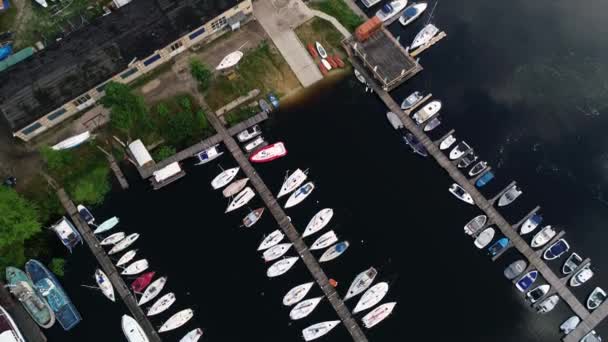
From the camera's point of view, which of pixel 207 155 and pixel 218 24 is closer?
pixel 207 155

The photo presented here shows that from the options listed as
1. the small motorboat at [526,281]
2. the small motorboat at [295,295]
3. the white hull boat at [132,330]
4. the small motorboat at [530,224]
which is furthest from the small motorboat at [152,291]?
the small motorboat at [530,224]

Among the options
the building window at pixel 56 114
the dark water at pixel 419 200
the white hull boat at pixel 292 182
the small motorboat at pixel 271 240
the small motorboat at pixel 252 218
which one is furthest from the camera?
the white hull boat at pixel 292 182

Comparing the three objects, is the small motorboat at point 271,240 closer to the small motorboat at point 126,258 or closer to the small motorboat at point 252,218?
the small motorboat at point 252,218

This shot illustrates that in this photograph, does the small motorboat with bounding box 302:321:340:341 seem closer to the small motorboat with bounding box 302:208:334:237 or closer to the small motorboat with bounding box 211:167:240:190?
the small motorboat with bounding box 302:208:334:237

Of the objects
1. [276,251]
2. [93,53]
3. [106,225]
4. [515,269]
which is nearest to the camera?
[515,269]

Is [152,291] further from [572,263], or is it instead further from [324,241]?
[572,263]

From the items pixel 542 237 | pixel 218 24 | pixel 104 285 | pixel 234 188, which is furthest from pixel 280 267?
pixel 218 24

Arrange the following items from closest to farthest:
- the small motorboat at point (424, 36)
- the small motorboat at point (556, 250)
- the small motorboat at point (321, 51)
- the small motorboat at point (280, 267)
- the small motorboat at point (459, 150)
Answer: the small motorboat at point (280, 267)
the small motorboat at point (556, 250)
the small motorboat at point (459, 150)
the small motorboat at point (321, 51)
the small motorboat at point (424, 36)
